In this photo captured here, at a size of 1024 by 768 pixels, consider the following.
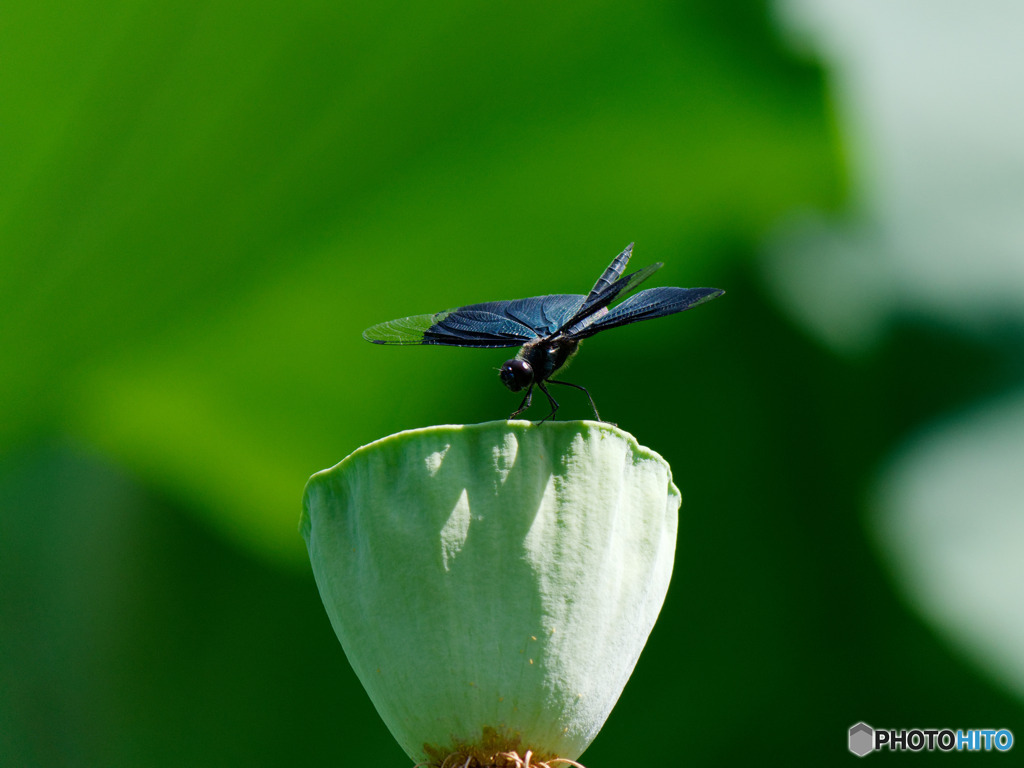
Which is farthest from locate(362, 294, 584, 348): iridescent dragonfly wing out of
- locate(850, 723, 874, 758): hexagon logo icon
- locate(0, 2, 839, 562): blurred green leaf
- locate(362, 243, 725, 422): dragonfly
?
locate(850, 723, 874, 758): hexagon logo icon

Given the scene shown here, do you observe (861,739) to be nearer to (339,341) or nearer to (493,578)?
(339,341)

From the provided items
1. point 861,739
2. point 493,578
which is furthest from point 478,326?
point 861,739

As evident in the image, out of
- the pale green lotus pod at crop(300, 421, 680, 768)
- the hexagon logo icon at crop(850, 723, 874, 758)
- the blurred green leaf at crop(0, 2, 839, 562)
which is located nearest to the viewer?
the pale green lotus pod at crop(300, 421, 680, 768)

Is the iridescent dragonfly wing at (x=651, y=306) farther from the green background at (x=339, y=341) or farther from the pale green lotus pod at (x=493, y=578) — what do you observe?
the green background at (x=339, y=341)

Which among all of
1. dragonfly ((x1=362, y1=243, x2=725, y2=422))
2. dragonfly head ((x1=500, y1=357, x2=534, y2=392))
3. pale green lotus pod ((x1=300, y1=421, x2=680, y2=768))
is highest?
dragonfly ((x1=362, y1=243, x2=725, y2=422))

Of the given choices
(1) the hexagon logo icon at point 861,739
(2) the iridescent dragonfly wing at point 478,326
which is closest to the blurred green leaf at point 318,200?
(1) the hexagon logo icon at point 861,739

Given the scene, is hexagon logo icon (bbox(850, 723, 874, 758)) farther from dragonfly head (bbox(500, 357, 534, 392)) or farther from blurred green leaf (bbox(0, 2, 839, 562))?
dragonfly head (bbox(500, 357, 534, 392))
